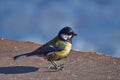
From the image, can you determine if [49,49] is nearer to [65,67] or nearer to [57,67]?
[57,67]

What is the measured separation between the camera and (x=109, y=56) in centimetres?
1297

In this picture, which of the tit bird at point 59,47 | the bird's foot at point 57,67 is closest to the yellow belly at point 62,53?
the tit bird at point 59,47

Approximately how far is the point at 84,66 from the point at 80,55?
3.35ft

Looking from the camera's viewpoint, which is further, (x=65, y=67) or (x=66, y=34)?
(x=65, y=67)

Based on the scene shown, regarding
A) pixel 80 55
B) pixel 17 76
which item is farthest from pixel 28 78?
pixel 80 55

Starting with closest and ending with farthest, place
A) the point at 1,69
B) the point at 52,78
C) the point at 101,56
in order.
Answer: the point at 52,78 < the point at 1,69 < the point at 101,56

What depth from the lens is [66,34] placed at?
11477 millimetres

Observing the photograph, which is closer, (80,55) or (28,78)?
(28,78)

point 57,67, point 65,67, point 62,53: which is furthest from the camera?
point 65,67

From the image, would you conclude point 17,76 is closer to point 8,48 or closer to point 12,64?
point 12,64

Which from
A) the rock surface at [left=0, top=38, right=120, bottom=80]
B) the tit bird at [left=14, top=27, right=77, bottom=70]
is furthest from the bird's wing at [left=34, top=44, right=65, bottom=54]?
the rock surface at [left=0, top=38, right=120, bottom=80]

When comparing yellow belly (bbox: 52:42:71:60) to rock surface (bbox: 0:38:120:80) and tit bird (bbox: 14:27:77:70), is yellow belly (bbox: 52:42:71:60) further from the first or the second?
rock surface (bbox: 0:38:120:80)

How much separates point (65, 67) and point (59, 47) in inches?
25.5

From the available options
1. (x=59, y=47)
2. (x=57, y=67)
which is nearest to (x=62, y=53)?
(x=59, y=47)
